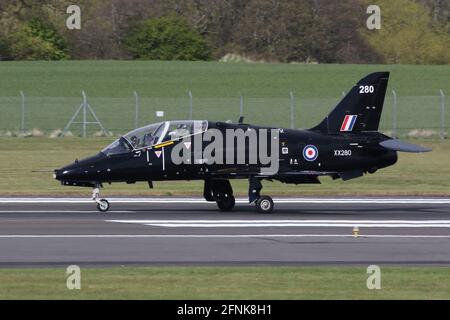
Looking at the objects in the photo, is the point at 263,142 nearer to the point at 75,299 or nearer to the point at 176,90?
the point at 75,299

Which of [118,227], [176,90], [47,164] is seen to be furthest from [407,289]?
[176,90]

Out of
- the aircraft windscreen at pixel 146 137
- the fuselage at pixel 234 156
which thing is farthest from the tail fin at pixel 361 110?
the aircraft windscreen at pixel 146 137

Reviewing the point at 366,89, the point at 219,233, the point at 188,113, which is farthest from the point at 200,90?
the point at 219,233

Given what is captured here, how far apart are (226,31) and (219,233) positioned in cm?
4994

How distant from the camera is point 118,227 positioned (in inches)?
913

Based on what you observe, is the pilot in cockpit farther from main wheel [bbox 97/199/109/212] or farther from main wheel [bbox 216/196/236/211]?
main wheel [bbox 97/199/109/212]

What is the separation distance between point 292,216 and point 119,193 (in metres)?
7.19

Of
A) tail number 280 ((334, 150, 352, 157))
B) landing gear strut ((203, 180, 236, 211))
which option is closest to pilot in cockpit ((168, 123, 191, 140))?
landing gear strut ((203, 180, 236, 211))

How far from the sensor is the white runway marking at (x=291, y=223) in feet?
78.4

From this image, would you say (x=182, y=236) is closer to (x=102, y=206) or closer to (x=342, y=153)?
(x=102, y=206)

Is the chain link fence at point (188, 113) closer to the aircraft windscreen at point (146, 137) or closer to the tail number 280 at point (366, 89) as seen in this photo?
the tail number 280 at point (366, 89)
